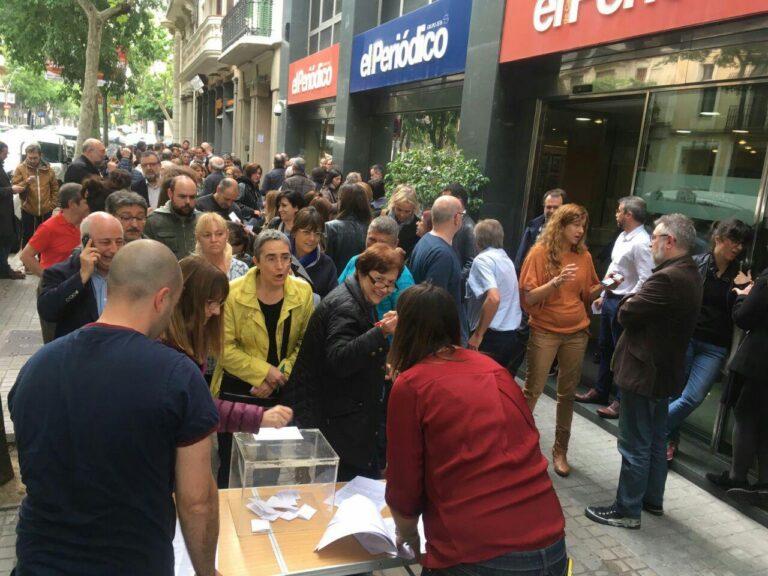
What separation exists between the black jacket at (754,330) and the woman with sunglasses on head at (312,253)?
2.90 metres

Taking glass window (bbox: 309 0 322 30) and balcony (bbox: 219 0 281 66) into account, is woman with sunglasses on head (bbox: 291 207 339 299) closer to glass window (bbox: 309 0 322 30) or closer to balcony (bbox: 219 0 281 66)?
glass window (bbox: 309 0 322 30)

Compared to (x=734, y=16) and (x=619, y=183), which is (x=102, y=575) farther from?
(x=619, y=183)

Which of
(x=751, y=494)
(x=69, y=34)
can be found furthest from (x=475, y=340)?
(x=69, y=34)

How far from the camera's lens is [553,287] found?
441 centimetres

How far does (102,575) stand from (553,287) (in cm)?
353

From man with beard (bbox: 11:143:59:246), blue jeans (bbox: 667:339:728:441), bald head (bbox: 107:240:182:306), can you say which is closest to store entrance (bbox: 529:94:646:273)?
blue jeans (bbox: 667:339:728:441)

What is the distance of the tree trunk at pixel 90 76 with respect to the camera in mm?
14961

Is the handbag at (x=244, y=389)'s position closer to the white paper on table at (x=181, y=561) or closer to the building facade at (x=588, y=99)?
the white paper on table at (x=181, y=561)

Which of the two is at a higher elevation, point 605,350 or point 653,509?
point 605,350

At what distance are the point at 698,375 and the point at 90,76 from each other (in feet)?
51.8

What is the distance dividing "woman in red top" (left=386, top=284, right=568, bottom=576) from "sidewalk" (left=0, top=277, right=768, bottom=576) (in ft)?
5.52

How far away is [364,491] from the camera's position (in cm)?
277

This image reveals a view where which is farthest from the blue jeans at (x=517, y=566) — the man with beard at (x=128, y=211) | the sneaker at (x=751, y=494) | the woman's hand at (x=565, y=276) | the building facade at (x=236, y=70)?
the building facade at (x=236, y=70)

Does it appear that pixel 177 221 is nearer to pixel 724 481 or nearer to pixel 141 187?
pixel 141 187
